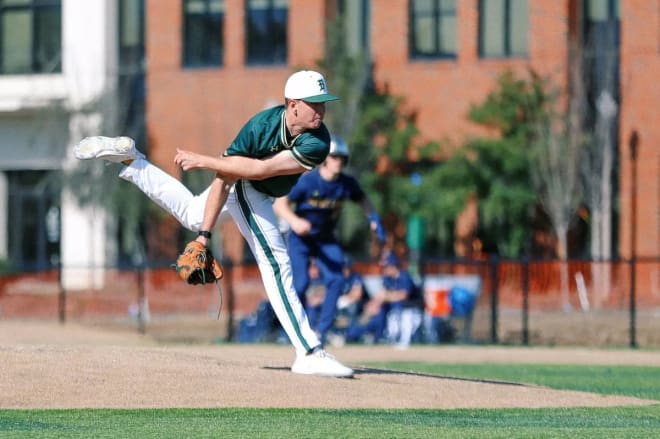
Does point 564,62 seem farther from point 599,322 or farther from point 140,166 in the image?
point 140,166

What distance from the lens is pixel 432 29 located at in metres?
39.3

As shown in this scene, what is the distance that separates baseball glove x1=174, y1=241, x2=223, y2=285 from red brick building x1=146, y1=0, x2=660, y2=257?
90.1 feet

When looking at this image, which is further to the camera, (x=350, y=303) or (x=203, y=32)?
(x=203, y=32)

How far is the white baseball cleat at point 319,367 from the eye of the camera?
11.3 metres

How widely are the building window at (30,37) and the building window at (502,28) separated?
41.3ft

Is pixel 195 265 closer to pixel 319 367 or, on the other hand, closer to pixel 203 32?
pixel 319 367

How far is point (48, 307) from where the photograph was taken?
29.2 meters

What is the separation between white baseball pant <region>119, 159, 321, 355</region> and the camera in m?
11.2

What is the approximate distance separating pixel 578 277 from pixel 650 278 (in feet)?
4.29

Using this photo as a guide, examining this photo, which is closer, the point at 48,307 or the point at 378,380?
the point at 378,380

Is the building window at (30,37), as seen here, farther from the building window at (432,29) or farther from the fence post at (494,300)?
the fence post at (494,300)

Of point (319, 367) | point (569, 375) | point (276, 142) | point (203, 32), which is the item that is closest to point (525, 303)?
point (569, 375)

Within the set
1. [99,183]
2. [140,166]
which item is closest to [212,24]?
[99,183]

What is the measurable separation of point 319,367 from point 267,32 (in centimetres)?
3003
